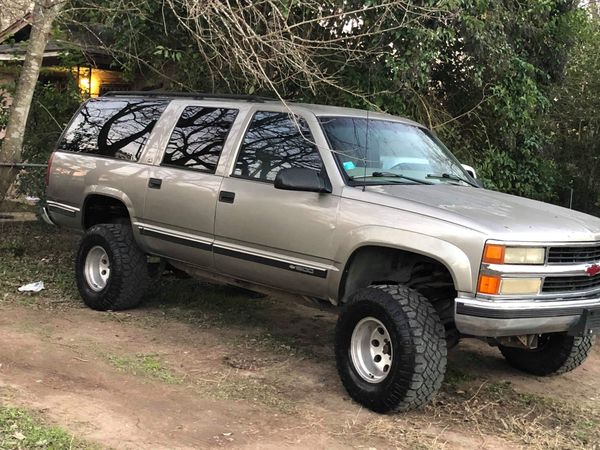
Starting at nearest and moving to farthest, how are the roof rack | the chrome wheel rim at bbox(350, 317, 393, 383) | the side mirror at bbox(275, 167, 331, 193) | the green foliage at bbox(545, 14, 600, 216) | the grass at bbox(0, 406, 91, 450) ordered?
the grass at bbox(0, 406, 91, 450), the chrome wheel rim at bbox(350, 317, 393, 383), the side mirror at bbox(275, 167, 331, 193), the roof rack, the green foliage at bbox(545, 14, 600, 216)

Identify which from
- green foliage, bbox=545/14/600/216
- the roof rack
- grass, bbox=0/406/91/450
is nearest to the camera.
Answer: grass, bbox=0/406/91/450

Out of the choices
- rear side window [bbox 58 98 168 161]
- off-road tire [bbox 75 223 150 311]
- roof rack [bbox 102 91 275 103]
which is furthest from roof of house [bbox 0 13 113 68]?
off-road tire [bbox 75 223 150 311]

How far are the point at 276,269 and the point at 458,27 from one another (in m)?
4.41

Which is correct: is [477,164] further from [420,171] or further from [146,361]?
[146,361]

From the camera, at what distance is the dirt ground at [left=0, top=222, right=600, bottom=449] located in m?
4.12

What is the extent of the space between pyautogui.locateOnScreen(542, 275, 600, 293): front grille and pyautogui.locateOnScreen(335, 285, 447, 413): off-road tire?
72 centimetres

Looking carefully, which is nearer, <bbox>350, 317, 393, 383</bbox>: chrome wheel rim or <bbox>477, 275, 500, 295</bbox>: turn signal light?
<bbox>477, 275, 500, 295</bbox>: turn signal light

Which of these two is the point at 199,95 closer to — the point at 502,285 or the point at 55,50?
the point at 502,285

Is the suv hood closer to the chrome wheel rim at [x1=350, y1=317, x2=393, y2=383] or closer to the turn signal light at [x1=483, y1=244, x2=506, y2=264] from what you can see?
the turn signal light at [x1=483, y1=244, x2=506, y2=264]

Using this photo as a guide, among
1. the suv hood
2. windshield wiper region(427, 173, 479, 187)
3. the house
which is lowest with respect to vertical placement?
the suv hood

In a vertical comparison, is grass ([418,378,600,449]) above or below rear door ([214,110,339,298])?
below

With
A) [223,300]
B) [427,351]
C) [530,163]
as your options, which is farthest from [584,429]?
[530,163]

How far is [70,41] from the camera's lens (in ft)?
37.0

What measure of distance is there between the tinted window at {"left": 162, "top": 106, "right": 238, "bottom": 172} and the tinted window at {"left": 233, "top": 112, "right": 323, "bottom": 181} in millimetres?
294
